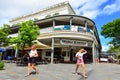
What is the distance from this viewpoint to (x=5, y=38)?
81.8 feet

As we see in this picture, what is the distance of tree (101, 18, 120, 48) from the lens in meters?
37.5

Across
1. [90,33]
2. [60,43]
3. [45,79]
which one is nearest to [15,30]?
[60,43]

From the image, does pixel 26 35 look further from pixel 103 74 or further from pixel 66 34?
pixel 103 74

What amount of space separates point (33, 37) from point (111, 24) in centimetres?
2497

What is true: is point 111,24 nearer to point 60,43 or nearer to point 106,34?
point 106,34

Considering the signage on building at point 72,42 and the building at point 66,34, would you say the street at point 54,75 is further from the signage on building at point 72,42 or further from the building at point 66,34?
the building at point 66,34

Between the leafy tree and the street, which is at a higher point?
the leafy tree

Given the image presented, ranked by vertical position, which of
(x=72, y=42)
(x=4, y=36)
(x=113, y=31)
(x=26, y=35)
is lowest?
(x=72, y=42)

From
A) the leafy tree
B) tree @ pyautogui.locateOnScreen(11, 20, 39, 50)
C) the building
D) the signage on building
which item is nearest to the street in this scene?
tree @ pyautogui.locateOnScreen(11, 20, 39, 50)

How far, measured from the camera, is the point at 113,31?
124 ft

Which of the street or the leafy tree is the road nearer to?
the street

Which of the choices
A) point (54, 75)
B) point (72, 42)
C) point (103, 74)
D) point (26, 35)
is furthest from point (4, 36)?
point (103, 74)

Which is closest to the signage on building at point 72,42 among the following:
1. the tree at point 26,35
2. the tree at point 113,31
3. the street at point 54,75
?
the tree at point 26,35

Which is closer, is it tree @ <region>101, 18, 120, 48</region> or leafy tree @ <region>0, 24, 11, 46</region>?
leafy tree @ <region>0, 24, 11, 46</region>
